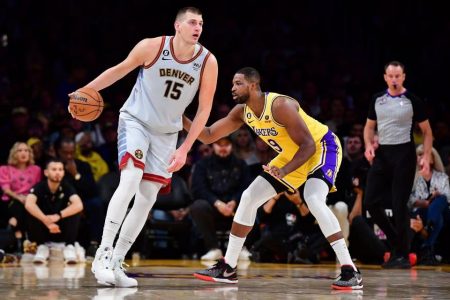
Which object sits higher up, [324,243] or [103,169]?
[103,169]

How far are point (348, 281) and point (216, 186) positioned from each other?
14.9 feet

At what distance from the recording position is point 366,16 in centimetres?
1385

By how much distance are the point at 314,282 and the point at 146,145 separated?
170cm

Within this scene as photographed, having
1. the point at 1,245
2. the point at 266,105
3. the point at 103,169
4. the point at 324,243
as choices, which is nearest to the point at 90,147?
the point at 103,169

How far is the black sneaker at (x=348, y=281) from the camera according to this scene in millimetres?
6084

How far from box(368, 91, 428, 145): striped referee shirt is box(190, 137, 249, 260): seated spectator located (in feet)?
7.57

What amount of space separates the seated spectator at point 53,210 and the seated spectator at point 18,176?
41 cm

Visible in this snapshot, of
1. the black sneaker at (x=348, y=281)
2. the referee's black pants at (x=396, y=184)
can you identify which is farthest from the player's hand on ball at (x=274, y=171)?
the referee's black pants at (x=396, y=184)

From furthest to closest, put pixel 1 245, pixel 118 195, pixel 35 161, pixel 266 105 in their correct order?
1. pixel 35 161
2. pixel 1 245
3. pixel 266 105
4. pixel 118 195

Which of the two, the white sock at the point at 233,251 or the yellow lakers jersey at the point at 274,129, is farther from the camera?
the white sock at the point at 233,251

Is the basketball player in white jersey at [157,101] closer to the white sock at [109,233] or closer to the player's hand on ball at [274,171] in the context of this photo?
the white sock at [109,233]

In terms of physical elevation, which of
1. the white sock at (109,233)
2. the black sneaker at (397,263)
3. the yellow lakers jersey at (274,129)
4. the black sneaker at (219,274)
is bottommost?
the black sneaker at (397,263)

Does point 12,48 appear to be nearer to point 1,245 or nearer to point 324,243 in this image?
point 1,245

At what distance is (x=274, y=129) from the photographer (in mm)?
6512
